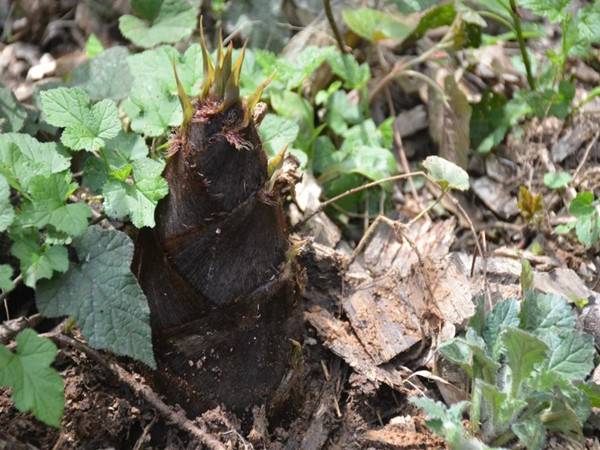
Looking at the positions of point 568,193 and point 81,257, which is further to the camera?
point 568,193

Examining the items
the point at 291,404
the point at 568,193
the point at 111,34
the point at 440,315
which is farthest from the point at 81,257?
the point at 568,193

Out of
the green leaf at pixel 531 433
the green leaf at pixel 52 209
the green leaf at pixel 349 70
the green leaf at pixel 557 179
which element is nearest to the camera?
the green leaf at pixel 52 209

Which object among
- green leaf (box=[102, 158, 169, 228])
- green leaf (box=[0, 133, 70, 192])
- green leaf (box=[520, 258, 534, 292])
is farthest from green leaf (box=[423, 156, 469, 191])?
green leaf (box=[0, 133, 70, 192])

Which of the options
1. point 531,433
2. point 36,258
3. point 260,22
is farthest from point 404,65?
point 36,258

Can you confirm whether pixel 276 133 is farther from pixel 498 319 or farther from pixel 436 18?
pixel 436 18

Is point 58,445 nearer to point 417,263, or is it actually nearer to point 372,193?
point 417,263

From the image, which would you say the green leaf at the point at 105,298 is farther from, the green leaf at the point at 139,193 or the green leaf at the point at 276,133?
the green leaf at the point at 276,133

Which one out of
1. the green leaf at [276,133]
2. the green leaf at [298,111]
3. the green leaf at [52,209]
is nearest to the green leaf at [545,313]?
the green leaf at [276,133]
